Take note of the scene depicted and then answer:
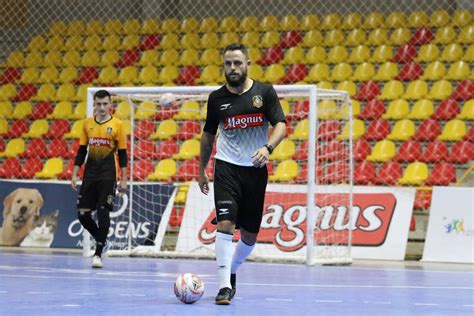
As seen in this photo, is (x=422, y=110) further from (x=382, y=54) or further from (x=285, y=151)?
(x=285, y=151)

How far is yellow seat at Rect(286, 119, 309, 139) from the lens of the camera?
19.1 metres

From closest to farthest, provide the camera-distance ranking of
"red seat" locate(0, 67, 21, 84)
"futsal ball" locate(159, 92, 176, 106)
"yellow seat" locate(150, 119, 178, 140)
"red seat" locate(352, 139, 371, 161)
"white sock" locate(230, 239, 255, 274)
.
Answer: "white sock" locate(230, 239, 255, 274)
"futsal ball" locate(159, 92, 176, 106)
"red seat" locate(352, 139, 371, 161)
"yellow seat" locate(150, 119, 178, 140)
"red seat" locate(0, 67, 21, 84)

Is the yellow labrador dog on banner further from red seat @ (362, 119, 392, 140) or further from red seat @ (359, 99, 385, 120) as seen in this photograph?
red seat @ (359, 99, 385, 120)

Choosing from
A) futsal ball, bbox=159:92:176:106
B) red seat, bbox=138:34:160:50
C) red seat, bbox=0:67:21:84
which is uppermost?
red seat, bbox=138:34:160:50

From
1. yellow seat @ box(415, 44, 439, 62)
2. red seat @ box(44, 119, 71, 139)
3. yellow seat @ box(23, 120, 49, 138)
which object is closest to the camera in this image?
yellow seat @ box(415, 44, 439, 62)

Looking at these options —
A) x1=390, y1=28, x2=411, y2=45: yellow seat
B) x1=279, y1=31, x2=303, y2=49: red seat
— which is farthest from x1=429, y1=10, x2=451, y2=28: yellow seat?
x1=279, y1=31, x2=303, y2=49: red seat

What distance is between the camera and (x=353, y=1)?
23.0 m

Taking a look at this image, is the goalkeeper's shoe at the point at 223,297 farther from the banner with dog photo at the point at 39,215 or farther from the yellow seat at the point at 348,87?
the yellow seat at the point at 348,87

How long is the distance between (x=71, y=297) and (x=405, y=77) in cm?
1330

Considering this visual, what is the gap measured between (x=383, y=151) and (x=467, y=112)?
6.23ft

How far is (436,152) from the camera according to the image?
60.2ft

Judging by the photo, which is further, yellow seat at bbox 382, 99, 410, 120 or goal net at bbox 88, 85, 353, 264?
yellow seat at bbox 382, 99, 410, 120

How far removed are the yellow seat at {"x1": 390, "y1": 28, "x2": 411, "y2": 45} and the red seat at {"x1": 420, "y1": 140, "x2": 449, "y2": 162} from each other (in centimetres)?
365

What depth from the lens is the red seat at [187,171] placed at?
1848 centimetres
